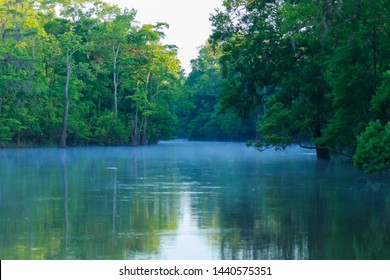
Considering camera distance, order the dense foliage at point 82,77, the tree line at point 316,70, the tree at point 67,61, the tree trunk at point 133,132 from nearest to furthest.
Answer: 1. the tree line at point 316,70
2. the dense foliage at point 82,77
3. the tree at point 67,61
4. the tree trunk at point 133,132

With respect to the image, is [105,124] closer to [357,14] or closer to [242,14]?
[242,14]

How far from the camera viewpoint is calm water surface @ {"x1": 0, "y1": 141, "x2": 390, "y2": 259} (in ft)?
43.7

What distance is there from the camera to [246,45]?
49812 mm

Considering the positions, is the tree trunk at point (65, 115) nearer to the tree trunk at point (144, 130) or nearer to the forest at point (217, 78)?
the forest at point (217, 78)

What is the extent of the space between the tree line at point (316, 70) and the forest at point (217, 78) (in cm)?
7

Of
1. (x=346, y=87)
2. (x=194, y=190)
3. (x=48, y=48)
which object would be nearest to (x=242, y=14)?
(x=346, y=87)

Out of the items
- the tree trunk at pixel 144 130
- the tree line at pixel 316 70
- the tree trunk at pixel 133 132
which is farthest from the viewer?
the tree trunk at pixel 144 130

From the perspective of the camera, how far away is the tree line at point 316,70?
3250 centimetres

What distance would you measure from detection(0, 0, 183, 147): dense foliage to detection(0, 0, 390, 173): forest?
170 mm

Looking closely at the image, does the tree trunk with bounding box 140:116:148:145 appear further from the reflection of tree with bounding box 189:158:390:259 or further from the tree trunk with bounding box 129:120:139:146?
the reflection of tree with bounding box 189:158:390:259

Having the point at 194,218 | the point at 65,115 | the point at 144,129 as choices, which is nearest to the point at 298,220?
the point at 194,218

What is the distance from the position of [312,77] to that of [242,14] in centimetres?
753

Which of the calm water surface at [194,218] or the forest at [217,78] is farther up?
the forest at [217,78]

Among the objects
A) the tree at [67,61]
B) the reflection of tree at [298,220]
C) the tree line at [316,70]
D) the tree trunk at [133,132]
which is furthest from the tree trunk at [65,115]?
the reflection of tree at [298,220]
